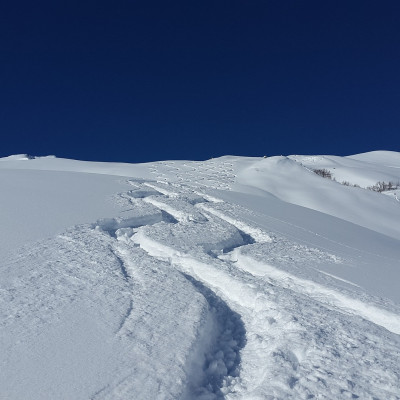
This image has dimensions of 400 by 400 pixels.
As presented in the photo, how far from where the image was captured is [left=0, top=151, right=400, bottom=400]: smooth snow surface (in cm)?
291

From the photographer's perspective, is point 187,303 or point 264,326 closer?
point 264,326

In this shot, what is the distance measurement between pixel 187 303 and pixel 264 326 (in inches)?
27.6

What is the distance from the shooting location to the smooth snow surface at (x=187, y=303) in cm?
291

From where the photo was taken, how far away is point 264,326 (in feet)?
12.6

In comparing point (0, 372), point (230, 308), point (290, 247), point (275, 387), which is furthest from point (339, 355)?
point (290, 247)

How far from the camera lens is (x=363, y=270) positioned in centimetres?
557

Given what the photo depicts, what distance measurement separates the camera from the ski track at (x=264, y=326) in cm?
297

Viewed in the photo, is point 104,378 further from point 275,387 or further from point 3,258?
point 3,258

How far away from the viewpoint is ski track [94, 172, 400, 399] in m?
2.97

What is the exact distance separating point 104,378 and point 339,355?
166cm

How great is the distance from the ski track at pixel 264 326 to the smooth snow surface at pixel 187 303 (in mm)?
13

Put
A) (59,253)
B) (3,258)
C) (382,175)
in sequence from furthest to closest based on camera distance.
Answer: (382,175) < (59,253) < (3,258)

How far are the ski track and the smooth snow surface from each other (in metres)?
0.01

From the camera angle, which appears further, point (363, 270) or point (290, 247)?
point (290, 247)
